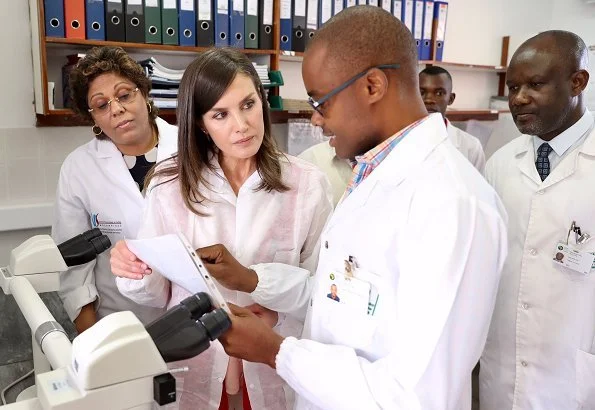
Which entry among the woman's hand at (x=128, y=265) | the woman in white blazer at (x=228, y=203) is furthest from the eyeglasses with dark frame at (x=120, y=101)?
the woman's hand at (x=128, y=265)

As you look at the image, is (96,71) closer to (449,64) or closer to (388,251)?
(388,251)

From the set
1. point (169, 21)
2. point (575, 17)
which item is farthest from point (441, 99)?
point (575, 17)

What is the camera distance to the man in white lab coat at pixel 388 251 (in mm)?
792

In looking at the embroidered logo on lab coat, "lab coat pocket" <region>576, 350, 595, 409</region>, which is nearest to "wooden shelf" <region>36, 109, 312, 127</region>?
the embroidered logo on lab coat

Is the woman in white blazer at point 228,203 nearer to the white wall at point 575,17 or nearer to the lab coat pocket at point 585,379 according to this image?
the lab coat pocket at point 585,379

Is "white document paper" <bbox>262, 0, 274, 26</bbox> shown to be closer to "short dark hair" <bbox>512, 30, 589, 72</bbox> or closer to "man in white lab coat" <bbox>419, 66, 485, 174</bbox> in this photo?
"man in white lab coat" <bbox>419, 66, 485, 174</bbox>

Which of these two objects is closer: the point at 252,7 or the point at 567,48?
the point at 567,48

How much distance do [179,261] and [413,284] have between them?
0.42m

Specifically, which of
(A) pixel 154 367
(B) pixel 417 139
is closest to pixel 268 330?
(A) pixel 154 367

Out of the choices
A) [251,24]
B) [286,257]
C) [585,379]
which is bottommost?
[585,379]

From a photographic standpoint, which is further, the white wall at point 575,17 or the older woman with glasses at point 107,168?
the white wall at point 575,17

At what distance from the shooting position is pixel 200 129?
4.47ft

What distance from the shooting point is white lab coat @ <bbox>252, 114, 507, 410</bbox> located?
786 millimetres

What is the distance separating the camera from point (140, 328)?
2.28 feet
